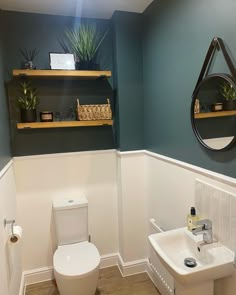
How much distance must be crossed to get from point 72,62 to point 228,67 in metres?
1.43

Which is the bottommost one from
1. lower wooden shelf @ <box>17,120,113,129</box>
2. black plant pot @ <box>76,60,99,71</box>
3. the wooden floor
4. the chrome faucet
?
the wooden floor

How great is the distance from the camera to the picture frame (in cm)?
222

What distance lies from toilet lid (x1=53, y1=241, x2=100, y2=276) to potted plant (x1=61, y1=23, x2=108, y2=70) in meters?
1.64

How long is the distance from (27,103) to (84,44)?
0.74 meters

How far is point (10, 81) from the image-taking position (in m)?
2.22

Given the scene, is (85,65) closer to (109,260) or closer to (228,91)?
(228,91)

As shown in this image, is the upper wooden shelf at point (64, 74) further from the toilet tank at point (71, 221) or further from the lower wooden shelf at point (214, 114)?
the toilet tank at point (71, 221)

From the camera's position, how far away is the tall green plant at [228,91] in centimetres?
130

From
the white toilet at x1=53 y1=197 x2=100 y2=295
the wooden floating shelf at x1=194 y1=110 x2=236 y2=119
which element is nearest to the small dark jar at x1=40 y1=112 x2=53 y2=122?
the white toilet at x1=53 y1=197 x2=100 y2=295

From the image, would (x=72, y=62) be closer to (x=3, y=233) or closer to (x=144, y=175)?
(x=144, y=175)

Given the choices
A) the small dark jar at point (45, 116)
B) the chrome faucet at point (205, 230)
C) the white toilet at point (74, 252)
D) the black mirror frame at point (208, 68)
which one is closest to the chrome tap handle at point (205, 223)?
the chrome faucet at point (205, 230)

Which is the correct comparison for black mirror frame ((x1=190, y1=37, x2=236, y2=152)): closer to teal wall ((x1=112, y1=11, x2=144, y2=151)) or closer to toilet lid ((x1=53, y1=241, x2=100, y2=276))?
teal wall ((x1=112, y1=11, x2=144, y2=151))

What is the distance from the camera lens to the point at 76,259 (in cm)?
202

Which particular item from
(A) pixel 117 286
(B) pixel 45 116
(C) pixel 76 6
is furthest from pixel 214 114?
(A) pixel 117 286
